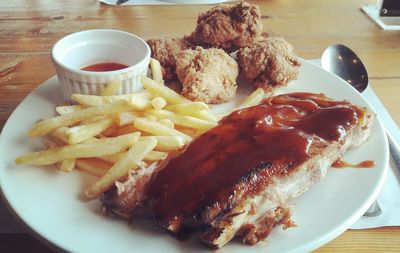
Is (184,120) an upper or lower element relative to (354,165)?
upper

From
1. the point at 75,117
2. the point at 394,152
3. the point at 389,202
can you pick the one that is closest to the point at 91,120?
the point at 75,117

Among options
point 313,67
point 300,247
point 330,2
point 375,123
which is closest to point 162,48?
point 313,67

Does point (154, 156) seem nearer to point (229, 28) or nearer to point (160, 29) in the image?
point (229, 28)

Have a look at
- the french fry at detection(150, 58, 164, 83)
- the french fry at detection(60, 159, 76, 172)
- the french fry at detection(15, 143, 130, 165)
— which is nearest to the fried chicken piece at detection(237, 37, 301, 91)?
the french fry at detection(150, 58, 164, 83)

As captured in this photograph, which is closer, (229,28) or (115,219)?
(115,219)

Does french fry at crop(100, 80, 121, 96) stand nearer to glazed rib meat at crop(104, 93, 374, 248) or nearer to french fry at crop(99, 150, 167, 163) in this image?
french fry at crop(99, 150, 167, 163)

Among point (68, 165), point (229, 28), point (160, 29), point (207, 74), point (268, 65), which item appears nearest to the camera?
point (68, 165)
